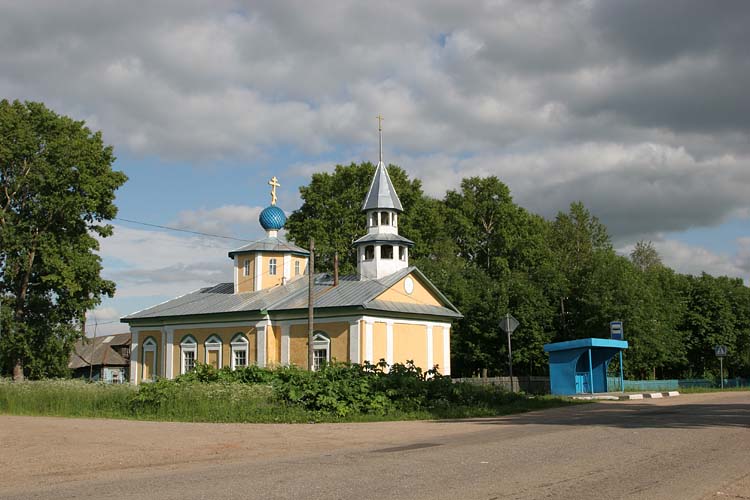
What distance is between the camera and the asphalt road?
26.2 feet

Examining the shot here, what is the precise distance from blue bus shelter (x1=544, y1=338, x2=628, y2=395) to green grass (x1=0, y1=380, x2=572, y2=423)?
6.68 m

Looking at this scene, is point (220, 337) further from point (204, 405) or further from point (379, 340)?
point (204, 405)

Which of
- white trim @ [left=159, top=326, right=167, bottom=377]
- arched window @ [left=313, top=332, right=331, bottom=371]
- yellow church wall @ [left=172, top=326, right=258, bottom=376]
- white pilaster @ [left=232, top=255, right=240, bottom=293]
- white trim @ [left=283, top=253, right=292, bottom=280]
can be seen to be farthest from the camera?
white pilaster @ [left=232, top=255, right=240, bottom=293]

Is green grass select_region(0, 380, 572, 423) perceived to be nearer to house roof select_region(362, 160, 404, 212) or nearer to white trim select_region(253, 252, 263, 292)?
white trim select_region(253, 252, 263, 292)

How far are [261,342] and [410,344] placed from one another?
7160mm

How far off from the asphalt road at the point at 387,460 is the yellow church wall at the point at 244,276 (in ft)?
76.2

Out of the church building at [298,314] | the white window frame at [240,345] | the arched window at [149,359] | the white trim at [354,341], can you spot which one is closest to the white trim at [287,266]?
the church building at [298,314]

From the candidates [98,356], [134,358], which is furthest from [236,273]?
[98,356]

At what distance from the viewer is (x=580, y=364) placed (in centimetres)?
3178

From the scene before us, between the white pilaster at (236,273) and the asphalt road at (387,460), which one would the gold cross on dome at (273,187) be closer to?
the white pilaster at (236,273)

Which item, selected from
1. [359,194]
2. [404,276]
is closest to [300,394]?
[404,276]

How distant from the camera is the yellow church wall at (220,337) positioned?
36.2m

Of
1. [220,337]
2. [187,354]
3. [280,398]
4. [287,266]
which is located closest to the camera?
[280,398]

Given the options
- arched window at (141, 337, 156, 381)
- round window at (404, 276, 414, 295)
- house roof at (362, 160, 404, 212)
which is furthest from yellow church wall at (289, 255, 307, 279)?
arched window at (141, 337, 156, 381)
